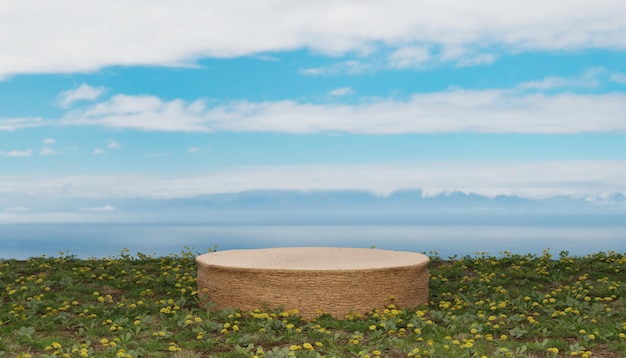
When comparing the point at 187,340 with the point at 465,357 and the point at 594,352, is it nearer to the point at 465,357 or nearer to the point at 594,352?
the point at 465,357

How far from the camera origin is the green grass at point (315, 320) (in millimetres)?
7504

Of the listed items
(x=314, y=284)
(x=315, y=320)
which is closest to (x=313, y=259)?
(x=314, y=284)

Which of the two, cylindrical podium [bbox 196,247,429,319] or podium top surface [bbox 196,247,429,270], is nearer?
cylindrical podium [bbox 196,247,429,319]

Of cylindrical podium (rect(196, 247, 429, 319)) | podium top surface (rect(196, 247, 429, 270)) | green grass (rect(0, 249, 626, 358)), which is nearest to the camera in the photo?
green grass (rect(0, 249, 626, 358))

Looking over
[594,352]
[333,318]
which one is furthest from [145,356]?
[594,352]

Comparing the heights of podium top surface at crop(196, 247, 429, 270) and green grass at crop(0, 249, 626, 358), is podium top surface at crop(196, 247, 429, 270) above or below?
above

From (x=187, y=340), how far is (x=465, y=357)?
3330 millimetres

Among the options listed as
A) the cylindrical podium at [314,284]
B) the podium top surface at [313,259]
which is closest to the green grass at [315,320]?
the cylindrical podium at [314,284]

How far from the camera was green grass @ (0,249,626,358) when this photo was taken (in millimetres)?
7504

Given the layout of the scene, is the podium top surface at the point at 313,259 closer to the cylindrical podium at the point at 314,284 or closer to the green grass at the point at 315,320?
the cylindrical podium at the point at 314,284

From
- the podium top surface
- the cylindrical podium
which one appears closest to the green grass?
the cylindrical podium

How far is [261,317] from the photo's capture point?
8.56 metres

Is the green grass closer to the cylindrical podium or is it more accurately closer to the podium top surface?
the cylindrical podium

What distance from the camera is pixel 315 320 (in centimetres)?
881
